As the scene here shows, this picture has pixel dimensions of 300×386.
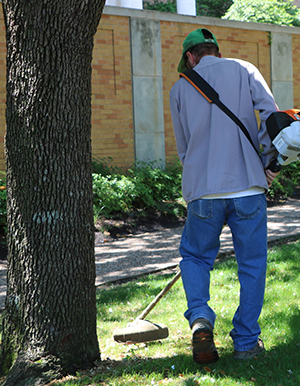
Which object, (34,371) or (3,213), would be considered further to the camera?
(3,213)

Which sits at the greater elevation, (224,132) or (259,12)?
(259,12)

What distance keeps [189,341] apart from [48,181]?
1.55 m

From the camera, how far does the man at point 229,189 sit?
9.30ft

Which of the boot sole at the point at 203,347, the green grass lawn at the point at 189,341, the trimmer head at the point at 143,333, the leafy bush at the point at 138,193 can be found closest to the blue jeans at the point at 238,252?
the boot sole at the point at 203,347

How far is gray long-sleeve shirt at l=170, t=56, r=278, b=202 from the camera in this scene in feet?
9.32

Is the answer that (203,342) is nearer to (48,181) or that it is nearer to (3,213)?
(48,181)

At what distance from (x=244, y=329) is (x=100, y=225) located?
5524 millimetres

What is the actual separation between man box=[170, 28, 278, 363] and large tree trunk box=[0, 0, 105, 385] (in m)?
0.65

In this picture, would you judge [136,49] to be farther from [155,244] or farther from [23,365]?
[23,365]

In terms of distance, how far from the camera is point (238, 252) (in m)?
2.90

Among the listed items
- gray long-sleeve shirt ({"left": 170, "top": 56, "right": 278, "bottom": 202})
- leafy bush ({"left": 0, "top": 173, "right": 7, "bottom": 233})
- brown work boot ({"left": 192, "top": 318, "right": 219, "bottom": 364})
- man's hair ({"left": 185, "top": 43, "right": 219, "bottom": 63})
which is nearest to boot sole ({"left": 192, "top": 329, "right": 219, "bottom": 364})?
brown work boot ({"left": 192, "top": 318, "right": 219, "bottom": 364})

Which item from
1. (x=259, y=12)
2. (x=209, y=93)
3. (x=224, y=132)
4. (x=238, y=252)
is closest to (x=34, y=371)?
(x=238, y=252)

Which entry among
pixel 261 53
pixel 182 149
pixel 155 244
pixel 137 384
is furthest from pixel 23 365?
pixel 261 53

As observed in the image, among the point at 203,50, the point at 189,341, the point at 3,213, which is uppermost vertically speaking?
the point at 203,50
